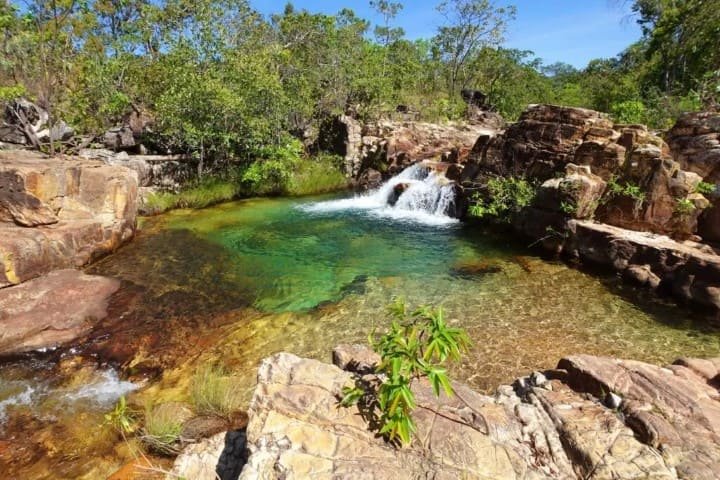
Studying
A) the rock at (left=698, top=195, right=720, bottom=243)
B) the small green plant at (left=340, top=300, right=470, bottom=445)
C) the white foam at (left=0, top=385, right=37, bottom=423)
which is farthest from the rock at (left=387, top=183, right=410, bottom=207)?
the small green plant at (left=340, top=300, right=470, bottom=445)

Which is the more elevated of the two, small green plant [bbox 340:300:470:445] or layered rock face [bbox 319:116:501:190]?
layered rock face [bbox 319:116:501:190]

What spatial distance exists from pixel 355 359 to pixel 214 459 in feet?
5.25

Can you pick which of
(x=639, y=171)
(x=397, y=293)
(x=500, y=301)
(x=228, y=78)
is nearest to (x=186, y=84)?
(x=228, y=78)

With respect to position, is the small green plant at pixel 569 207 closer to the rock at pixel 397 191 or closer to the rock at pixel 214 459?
the rock at pixel 397 191

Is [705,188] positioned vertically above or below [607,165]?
below

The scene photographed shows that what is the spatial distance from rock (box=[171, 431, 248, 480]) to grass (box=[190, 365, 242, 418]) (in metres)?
0.98

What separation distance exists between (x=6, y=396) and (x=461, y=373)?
611 centimetres

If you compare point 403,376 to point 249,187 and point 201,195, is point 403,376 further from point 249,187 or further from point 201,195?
point 249,187

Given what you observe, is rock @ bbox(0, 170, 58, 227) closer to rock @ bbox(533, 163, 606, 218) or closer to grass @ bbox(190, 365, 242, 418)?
grass @ bbox(190, 365, 242, 418)

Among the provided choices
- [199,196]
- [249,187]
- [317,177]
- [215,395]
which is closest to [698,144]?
[215,395]

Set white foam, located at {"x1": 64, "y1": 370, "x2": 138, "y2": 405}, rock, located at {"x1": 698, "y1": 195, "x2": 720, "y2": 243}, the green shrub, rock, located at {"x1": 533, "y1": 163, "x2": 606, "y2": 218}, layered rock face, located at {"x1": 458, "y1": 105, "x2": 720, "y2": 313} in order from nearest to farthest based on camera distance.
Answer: white foam, located at {"x1": 64, "y1": 370, "x2": 138, "y2": 405}, layered rock face, located at {"x1": 458, "y1": 105, "x2": 720, "y2": 313}, rock, located at {"x1": 698, "y1": 195, "x2": 720, "y2": 243}, rock, located at {"x1": 533, "y1": 163, "x2": 606, "y2": 218}, the green shrub

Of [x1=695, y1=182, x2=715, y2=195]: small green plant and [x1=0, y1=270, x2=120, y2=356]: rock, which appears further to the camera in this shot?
[x1=695, y1=182, x2=715, y2=195]: small green plant

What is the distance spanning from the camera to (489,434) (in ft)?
10.6

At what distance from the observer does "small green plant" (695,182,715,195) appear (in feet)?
30.3
